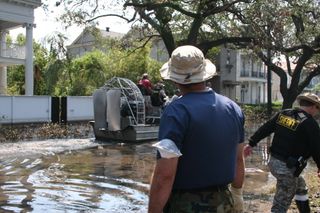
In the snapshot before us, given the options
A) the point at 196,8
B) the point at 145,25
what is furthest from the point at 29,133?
the point at 196,8

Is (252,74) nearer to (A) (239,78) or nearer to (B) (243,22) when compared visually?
(A) (239,78)

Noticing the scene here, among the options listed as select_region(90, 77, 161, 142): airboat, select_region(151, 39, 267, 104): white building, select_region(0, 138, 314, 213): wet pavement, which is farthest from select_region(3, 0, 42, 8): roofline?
select_region(151, 39, 267, 104): white building

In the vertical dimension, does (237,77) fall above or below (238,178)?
above

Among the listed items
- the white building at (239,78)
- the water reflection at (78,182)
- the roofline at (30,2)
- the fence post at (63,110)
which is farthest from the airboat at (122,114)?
the white building at (239,78)

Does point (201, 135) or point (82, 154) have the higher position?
point (201, 135)

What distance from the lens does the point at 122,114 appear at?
18391 mm

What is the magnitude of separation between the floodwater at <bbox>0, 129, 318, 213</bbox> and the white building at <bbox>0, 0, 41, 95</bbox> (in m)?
15.4

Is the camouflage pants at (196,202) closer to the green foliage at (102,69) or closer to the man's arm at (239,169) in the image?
the man's arm at (239,169)

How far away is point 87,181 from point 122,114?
802 centimetres

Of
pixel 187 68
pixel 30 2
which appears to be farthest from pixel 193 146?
pixel 30 2

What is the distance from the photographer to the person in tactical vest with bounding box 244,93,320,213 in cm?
604

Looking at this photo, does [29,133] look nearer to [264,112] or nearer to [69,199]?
[69,199]

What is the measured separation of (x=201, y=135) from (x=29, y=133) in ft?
58.5

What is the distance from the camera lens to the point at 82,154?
15109 mm
